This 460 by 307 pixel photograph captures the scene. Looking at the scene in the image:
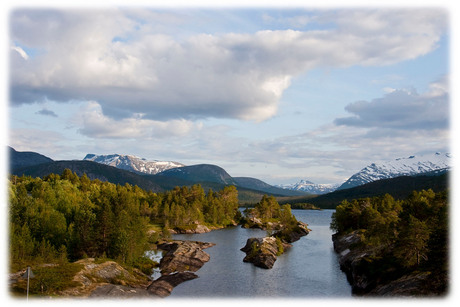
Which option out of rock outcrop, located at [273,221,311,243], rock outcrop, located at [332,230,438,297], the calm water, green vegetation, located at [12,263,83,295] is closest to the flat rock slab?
green vegetation, located at [12,263,83,295]

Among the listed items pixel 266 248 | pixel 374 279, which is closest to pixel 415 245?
pixel 374 279

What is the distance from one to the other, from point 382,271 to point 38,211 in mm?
79262

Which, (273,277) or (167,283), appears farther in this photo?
(273,277)

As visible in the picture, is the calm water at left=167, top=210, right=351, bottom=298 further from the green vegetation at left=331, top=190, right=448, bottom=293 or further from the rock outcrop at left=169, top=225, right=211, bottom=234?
the rock outcrop at left=169, top=225, right=211, bottom=234

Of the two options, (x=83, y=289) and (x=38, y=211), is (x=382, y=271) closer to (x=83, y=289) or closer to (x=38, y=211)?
(x=83, y=289)

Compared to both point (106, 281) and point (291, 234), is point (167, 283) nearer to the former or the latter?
point (106, 281)

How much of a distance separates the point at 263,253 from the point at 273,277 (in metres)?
17.5

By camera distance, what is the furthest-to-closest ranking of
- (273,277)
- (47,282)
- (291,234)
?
(291,234)
(273,277)
(47,282)

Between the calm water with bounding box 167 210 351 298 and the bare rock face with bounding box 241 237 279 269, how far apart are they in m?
2.03

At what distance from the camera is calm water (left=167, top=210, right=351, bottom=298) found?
73.1m

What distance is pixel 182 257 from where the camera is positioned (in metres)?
98.8

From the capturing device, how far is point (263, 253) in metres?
104

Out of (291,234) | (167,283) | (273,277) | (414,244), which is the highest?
(414,244)
